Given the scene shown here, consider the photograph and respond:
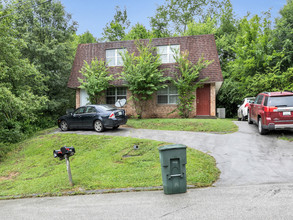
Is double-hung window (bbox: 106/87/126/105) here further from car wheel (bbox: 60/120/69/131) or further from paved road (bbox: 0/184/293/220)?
paved road (bbox: 0/184/293/220)

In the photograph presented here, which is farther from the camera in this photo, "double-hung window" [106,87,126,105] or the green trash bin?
"double-hung window" [106,87,126,105]

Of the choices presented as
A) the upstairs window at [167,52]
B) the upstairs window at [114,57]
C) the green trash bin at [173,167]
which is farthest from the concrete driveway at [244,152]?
the upstairs window at [114,57]

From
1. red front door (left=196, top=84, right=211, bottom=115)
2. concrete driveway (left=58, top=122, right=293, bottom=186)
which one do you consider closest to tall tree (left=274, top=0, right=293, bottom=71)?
red front door (left=196, top=84, right=211, bottom=115)

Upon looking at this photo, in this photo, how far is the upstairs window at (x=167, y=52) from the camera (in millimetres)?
18592

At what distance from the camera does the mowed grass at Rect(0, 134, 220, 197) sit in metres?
6.64

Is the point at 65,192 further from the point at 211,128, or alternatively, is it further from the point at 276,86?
A: the point at 276,86

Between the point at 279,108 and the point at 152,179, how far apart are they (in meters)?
6.93

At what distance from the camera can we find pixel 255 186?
583 cm

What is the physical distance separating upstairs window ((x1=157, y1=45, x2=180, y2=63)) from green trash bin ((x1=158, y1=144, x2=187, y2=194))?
13.9 meters

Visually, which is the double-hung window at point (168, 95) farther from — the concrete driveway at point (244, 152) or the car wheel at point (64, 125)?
the car wheel at point (64, 125)

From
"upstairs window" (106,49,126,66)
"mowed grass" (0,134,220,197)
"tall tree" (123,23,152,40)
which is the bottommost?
"mowed grass" (0,134,220,197)

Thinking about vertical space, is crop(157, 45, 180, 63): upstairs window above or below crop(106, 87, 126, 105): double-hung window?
above

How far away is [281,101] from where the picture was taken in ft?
34.4

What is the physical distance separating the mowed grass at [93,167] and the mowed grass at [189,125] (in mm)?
3858
